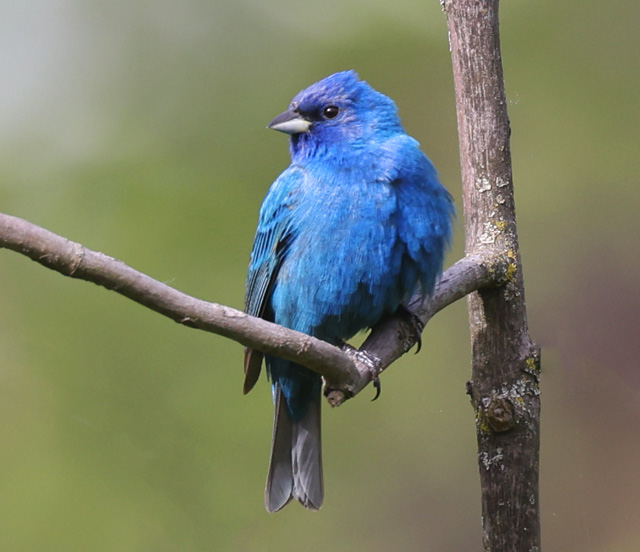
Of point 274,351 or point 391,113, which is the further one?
point 391,113

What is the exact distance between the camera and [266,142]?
6695mm

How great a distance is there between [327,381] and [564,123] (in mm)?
4411

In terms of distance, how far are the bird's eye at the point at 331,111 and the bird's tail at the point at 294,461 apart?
1357mm

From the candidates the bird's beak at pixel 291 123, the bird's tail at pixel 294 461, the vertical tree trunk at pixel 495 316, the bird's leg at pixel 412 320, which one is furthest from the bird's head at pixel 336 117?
the bird's tail at pixel 294 461

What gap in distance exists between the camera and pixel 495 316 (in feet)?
13.2

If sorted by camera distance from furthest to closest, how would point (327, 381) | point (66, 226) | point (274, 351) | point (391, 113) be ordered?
point (66, 226) < point (391, 113) < point (327, 381) < point (274, 351)

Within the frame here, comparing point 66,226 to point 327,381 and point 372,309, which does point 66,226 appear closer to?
point 372,309

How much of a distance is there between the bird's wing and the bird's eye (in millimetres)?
332

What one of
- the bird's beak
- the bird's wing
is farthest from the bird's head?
the bird's wing

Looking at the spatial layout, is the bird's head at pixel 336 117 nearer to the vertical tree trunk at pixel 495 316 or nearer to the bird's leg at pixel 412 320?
the vertical tree trunk at pixel 495 316

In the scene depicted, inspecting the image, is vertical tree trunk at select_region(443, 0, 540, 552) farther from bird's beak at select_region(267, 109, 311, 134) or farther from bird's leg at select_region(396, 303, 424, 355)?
bird's beak at select_region(267, 109, 311, 134)

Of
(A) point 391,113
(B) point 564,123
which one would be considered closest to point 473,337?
(A) point 391,113

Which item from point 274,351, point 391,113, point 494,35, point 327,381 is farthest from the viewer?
point 391,113

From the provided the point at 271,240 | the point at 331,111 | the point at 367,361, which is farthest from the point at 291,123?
the point at 367,361
